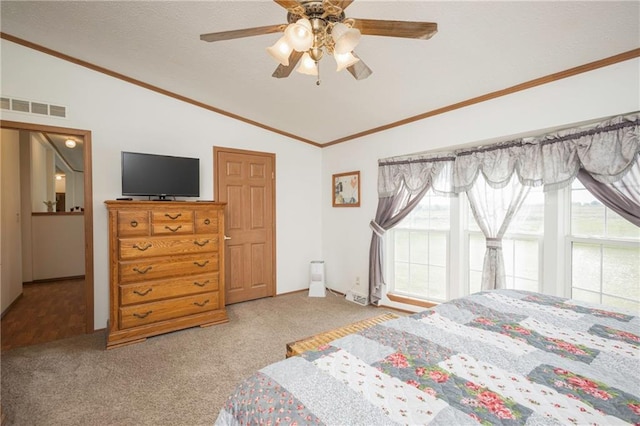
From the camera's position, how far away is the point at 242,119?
3.89 m

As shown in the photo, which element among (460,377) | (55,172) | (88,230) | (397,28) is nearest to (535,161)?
(397,28)

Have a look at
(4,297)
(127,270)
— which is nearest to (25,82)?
(127,270)

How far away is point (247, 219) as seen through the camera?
396 cm

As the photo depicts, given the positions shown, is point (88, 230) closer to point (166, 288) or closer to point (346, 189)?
point (166, 288)

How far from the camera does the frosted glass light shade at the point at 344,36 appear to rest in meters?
1.28

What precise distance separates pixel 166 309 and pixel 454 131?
3.41 m

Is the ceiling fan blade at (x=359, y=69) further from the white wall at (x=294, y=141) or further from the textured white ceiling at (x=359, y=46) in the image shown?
the white wall at (x=294, y=141)

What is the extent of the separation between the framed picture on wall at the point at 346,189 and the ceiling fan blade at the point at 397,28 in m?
2.59

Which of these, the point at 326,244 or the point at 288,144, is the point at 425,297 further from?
the point at 288,144

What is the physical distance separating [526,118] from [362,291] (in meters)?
2.70

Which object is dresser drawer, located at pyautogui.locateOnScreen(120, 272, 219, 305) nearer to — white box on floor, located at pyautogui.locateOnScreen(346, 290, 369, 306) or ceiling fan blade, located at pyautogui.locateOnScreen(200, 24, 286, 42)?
white box on floor, located at pyautogui.locateOnScreen(346, 290, 369, 306)

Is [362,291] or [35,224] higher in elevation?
[35,224]

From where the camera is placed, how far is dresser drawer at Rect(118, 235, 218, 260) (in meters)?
2.65

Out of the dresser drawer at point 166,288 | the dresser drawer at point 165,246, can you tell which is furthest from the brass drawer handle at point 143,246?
the dresser drawer at point 166,288
